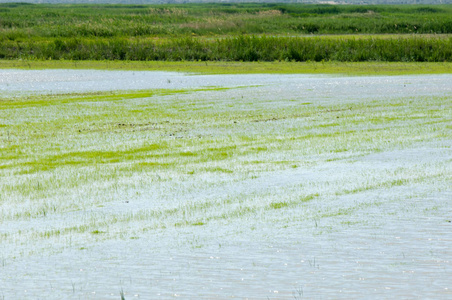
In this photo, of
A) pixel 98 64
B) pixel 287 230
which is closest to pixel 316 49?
pixel 98 64

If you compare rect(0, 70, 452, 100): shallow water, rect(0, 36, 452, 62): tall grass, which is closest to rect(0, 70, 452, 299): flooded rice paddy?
rect(0, 70, 452, 100): shallow water

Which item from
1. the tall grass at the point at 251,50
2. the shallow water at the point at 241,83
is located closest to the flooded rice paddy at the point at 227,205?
the shallow water at the point at 241,83

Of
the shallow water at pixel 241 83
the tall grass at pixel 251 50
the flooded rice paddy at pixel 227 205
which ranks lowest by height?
the tall grass at pixel 251 50

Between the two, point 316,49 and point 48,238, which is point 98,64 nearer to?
point 316,49

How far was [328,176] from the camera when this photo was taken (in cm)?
950

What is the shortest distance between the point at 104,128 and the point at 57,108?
165 inches

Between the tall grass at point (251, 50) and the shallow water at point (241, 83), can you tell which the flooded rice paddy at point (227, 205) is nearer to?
the shallow water at point (241, 83)

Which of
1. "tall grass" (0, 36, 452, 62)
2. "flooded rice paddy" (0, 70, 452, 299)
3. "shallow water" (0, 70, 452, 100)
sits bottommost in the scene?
"tall grass" (0, 36, 452, 62)

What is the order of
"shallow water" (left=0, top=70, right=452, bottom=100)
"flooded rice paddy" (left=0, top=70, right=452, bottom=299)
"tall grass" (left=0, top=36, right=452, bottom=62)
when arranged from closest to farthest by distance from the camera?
1. "flooded rice paddy" (left=0, top=70, right=452, bottom=299)
2. "shallow water" (left=0, top=70, right=452, bottom=100)
3. "tall grass" (left=0, top=36, right=452, bottom=62)

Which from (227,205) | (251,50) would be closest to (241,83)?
(251,50)

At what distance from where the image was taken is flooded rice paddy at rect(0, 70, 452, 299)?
5.78 metres

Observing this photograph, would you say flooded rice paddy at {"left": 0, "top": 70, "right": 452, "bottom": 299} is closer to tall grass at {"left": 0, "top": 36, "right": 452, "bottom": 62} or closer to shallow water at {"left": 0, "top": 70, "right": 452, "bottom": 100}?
shallow water at {"left": 0, "top": 70, "right": 452, "bottom": 100}

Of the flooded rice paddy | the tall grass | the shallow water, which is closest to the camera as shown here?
the flooded rice paddy

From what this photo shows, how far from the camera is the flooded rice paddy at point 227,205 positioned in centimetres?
578
